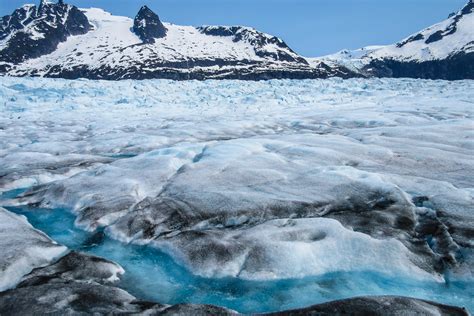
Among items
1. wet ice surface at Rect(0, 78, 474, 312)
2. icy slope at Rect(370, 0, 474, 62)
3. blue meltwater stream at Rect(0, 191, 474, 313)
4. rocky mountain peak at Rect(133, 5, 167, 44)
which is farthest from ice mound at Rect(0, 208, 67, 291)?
icy slope at Rect(370, 0, 474, 62)

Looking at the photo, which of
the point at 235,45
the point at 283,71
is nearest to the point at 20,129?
the point at 283,71

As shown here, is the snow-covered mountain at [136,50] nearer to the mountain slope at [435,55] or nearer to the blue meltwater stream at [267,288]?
the mountain slope at [435,55]

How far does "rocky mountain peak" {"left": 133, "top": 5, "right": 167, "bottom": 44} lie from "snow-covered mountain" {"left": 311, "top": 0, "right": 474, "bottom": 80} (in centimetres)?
5890

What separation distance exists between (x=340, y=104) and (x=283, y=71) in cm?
7549

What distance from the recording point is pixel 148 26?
127312 mm

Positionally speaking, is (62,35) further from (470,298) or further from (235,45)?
(470,298)

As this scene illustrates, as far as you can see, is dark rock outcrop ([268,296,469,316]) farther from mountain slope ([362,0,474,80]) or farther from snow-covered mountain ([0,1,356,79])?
mountain slope ([362,0,474,80])

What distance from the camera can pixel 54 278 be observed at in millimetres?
3838

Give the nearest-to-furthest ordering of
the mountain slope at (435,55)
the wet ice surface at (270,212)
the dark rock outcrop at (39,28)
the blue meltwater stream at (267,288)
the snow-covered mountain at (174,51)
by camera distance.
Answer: the blue meltwater stream at (267,288) → the wet ice surface at (270,212) → the snow-covered mountain at (174,51) → the dark rock outcrop at (39,28) → the mountain slope at (435,55)

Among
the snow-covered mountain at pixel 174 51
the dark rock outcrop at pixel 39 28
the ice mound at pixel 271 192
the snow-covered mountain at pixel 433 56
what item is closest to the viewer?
the ice mound at pixel 271 192

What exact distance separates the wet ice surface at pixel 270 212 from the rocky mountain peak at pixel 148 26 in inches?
4780

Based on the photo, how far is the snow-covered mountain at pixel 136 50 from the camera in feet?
317

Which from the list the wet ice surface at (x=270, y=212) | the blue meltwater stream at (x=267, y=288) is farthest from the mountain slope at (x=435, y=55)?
the blue meltwater stream at (x=267, y=288)

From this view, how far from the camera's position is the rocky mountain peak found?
12419 cm
